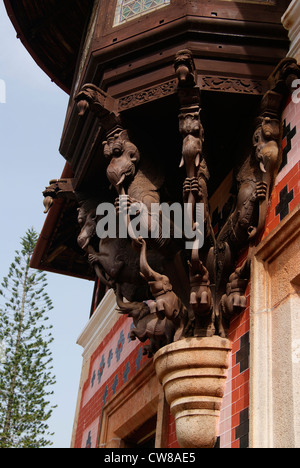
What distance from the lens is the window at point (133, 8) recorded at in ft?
17.7

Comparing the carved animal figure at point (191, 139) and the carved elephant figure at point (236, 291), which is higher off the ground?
the carved animal figure at point (191, 139)

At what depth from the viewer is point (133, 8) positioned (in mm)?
5594

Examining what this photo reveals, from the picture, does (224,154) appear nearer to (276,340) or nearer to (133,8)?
(133,8)

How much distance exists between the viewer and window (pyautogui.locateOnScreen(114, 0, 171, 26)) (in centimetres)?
538

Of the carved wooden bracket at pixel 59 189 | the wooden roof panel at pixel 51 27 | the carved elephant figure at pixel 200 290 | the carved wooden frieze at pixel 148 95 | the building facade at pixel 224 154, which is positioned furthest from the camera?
the wooden roof panel at pixel 51 27

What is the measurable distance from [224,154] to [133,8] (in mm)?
1396

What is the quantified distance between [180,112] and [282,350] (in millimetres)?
1730

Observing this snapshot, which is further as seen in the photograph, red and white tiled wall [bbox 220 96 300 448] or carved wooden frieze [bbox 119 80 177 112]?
carved wooden frieze [bbox 119 80 177 112]

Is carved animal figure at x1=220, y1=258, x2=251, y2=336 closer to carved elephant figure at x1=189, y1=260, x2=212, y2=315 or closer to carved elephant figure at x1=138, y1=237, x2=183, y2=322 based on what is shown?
carved elephant figure at x1=189, y1=260, x2=212, y2=315

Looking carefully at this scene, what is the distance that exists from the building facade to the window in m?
0.01

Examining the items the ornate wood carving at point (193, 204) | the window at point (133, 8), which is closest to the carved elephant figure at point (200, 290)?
the ornate wood carving at point (193, 204)

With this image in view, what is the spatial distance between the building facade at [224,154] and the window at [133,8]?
0.01 meters

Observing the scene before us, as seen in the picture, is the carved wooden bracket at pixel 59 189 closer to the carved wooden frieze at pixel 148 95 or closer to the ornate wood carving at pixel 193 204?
the ornate wood carving at pixel 193 204

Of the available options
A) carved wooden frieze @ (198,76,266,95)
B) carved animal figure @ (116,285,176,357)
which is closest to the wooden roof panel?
carved wooden frieze @ (198,76,266,95)
